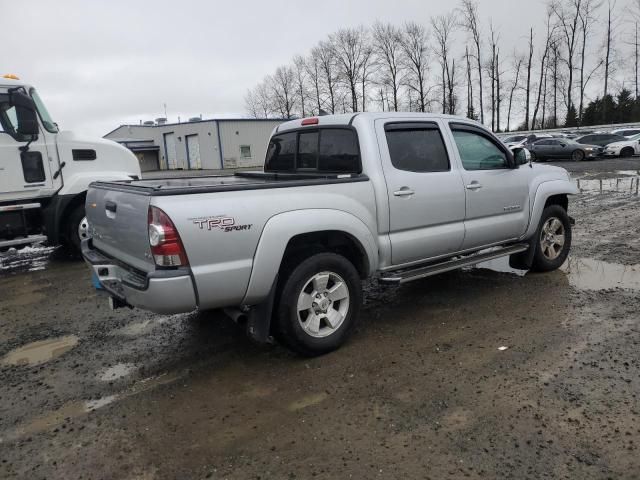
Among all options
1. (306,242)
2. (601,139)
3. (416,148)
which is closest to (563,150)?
(601,139)

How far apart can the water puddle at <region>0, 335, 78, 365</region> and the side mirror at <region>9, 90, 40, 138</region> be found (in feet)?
13.7

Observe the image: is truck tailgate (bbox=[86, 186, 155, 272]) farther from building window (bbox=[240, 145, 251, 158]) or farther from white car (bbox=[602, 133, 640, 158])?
building window (bbox=[240, 145, 251, 158])

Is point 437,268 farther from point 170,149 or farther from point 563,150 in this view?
point 170,149

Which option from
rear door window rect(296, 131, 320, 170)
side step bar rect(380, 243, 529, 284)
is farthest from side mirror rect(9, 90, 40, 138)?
side step bar rect(380, 243, 529, 284)

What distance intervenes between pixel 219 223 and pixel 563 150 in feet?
103

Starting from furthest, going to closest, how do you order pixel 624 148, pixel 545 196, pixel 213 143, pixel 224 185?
pixel 213 143 → pixel 624 148 → pixel 545 196 → pixel 224 185

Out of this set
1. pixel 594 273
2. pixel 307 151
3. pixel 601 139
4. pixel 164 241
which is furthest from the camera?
pixel 601 139

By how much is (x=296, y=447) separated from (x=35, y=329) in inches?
145

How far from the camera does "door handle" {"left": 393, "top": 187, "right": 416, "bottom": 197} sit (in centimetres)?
461

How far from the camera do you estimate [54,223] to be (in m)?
7.88

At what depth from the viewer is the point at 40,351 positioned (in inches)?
186

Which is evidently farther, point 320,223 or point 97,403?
point 320,223

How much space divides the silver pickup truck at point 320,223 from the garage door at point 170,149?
165ft

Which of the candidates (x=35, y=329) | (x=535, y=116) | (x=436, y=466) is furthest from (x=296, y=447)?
(x=535, y=116)
